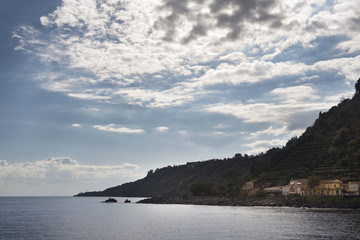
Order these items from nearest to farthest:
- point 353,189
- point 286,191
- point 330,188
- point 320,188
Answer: point 353,189, point 330,188, point 320,188, point 286,191

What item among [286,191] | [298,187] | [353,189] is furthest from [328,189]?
[286,191]

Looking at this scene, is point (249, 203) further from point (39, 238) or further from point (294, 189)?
point (39, 238)

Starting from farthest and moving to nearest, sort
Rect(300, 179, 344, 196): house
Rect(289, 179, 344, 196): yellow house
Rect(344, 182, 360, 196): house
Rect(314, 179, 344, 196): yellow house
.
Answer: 1. Rect(289, 179, 344, 196): yellow house
2. Rect(300, 179, 344, 196): house
3. Rect(314, 179, 344, 196): yellow house
4. Rect(344, 182, 360, 196): house

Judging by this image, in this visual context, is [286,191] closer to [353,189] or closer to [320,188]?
[320,188]

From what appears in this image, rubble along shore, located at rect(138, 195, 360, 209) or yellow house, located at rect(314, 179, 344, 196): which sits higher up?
yellow house, located at rect(314, 179, 344, 196)

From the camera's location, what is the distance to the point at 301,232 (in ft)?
234

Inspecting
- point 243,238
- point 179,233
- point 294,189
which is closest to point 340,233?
point 243,238

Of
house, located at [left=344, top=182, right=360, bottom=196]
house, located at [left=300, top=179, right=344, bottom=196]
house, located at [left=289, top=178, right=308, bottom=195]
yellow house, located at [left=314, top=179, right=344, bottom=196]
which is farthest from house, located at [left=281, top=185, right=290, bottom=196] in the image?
house, located at [left=344, top=182, right=360, bottom=196]

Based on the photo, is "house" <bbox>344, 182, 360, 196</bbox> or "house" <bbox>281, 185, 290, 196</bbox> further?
"house" <bbox>281, 185, 290, 196</bbox>

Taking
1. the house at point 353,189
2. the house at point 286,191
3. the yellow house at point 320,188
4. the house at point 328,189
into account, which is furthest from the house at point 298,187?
the house at point 353,189

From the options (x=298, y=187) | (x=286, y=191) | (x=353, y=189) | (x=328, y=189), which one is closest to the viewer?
(x=353, y=189)

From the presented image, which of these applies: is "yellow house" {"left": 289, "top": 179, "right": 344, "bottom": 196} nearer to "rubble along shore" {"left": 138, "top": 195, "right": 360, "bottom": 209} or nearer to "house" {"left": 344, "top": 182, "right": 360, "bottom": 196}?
"house" {"left": 344, "top": 182, "right": 360, "bottom": 196}

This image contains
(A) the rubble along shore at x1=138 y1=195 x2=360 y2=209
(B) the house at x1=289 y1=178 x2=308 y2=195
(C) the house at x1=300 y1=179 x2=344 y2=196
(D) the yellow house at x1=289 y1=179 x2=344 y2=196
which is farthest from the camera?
(B) the house at x1=289 y1=178 x2=308 y2=195

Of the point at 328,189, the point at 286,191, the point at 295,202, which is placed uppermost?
the point at 328,189
